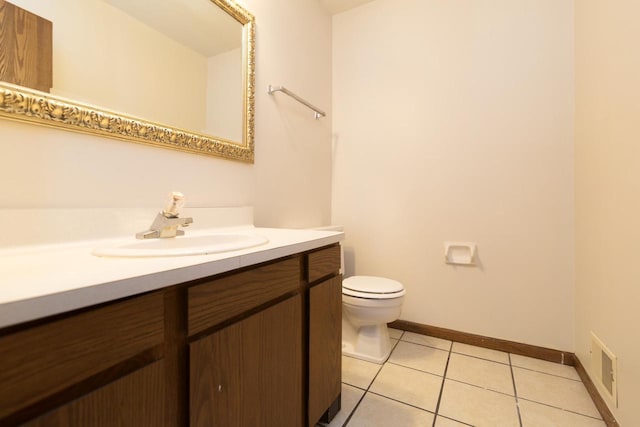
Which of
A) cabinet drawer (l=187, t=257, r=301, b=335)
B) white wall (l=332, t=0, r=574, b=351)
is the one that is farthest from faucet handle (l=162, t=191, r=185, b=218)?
white wall (l=332, t=0, r=574, b=351)

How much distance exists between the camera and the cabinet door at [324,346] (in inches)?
38.2

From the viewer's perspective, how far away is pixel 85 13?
0.85 metres

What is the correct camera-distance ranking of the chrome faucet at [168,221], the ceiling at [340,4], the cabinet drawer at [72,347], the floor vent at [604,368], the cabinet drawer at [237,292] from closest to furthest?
the cabinet drawer at [72,347], the cabinet drawer at [237,292], the chrome faucet at [168,221], the floor vent at [604,368], the ceiling at [340,4]

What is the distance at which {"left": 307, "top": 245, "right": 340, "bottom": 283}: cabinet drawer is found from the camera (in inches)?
38.3

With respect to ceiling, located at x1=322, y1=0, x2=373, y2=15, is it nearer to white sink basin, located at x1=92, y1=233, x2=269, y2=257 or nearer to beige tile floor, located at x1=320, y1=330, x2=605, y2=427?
white sink basin, located at x1=92, y1=233, x2=269, y2=257

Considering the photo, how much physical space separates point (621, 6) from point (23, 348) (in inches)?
75.9

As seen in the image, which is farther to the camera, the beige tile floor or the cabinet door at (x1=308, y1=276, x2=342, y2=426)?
the beige tile floor

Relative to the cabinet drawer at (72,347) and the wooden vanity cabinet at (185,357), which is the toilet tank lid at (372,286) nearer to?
the wooden vanity cabinet at (185,357)

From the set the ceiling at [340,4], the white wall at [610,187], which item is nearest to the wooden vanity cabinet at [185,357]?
the white wall at [610,187]

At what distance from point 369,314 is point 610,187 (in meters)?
1.19

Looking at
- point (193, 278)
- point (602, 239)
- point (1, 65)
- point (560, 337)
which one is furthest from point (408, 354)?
point (1, 65)

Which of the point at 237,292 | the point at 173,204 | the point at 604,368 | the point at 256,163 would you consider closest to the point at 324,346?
the point at 237,292

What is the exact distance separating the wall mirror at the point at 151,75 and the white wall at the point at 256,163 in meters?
0.06

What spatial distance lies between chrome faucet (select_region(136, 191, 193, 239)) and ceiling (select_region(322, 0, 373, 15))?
1.99 metres
